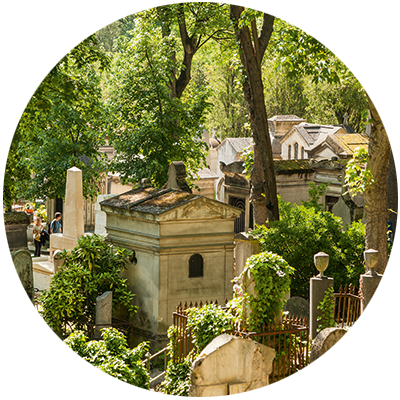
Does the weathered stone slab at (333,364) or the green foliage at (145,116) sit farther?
the green foliage at (145,116)

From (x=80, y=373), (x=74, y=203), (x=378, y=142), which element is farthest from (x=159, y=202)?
(x=74, y=203)

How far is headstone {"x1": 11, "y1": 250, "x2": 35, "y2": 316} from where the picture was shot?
445 inches

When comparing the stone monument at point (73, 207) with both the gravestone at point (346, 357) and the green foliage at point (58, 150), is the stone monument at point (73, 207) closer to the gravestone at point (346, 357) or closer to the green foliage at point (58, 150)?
the green foliage at point (58, 150)

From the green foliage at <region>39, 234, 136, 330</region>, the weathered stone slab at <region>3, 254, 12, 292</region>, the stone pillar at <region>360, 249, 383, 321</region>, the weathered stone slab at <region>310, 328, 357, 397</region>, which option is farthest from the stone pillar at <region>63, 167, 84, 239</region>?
the weathered stone slab at <region>310, 328, 357, 397</region>

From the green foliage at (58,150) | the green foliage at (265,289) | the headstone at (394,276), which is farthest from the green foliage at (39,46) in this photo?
the green foliage at (58,150)

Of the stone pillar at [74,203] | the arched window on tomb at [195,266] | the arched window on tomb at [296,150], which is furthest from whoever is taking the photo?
the arched window on tomb at [296,150]

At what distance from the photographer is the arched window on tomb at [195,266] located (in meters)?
9.98

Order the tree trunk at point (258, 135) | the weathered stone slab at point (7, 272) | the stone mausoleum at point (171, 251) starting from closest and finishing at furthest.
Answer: the stone mausoleum at point (171, 251)
the weathered stone slab at point (7, 272)
the tree trunk at point (258, 135)

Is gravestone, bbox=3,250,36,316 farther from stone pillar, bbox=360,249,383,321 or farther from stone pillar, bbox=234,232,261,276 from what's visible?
stone pillar, bbox=360,249,383,321

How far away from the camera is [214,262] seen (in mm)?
10125

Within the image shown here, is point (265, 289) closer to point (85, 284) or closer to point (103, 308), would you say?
point (103, 308)

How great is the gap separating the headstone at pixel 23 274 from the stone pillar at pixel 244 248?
13.0 feet

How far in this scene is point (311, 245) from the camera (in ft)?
38.1

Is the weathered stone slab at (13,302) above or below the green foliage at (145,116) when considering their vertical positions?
below
